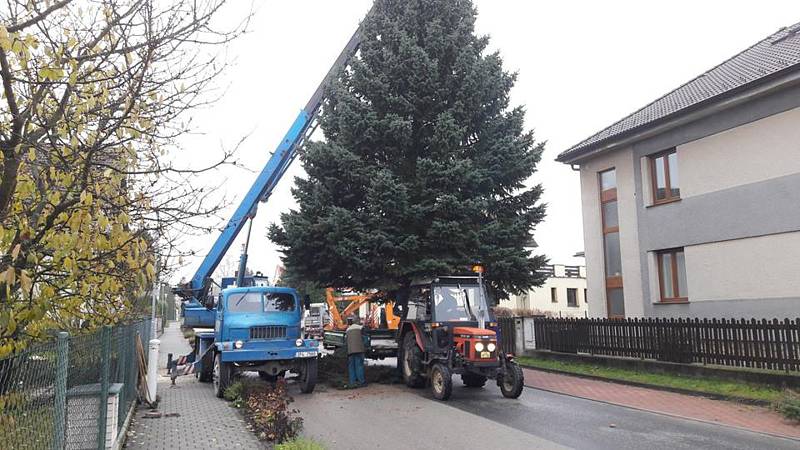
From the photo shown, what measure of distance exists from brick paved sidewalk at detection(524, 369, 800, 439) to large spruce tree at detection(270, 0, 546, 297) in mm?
3032

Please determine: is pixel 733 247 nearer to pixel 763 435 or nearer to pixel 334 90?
pixel 763 435

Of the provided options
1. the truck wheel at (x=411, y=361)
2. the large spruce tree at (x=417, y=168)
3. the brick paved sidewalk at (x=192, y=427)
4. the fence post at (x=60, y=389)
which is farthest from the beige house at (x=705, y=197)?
the fence post at (x=60, y=389)

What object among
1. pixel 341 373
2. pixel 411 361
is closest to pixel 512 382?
pixel 411 361

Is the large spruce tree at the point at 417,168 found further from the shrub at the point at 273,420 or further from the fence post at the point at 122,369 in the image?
the fence post at the point at 122,369

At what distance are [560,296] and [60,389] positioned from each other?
49.2 metres

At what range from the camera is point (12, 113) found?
4066 millimetres

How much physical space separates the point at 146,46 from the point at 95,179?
1105 mm

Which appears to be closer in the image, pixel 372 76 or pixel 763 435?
pixel 763 435

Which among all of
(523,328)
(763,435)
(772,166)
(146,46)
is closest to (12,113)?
(146,46)

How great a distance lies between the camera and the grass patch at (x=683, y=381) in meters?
11.2

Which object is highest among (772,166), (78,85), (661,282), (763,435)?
(772,166)

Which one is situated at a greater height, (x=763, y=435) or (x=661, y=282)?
(x=661, y=282)

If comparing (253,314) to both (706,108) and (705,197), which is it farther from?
(706,108)

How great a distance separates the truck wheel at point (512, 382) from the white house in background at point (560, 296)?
3667 centimetres
